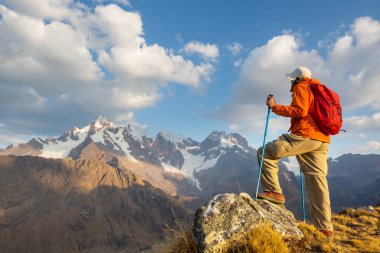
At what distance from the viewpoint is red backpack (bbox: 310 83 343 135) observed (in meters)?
8.39

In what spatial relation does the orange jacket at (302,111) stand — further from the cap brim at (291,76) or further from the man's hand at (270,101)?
the cap brim at (291,76)

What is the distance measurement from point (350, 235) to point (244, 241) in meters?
6.17

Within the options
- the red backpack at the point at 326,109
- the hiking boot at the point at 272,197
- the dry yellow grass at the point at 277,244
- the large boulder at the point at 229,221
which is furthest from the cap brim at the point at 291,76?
the dry yellow grass at the point at 277,244

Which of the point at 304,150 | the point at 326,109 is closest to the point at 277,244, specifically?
the point at 304,150

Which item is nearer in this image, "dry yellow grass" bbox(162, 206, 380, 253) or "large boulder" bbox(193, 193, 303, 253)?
"dry yellow grass" bbox(162, 206, 380, 253)

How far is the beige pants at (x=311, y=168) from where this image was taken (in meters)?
8.57

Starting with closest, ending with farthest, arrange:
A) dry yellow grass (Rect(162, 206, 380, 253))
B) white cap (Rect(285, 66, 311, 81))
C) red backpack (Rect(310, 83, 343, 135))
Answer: dry yellow grass (Rect(162, 206, 380, 253)), red backpack (Rect(310, 83, 343, 135)), white cap (Rect(285, 66, 311, 81))

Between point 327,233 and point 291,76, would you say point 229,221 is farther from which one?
point 291,76

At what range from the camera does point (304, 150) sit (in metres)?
8.65

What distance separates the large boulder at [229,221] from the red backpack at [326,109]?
259 cm

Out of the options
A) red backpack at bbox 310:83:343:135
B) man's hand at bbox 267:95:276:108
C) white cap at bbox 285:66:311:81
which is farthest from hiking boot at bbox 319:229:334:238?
white cap at bbox 285:66:311:81

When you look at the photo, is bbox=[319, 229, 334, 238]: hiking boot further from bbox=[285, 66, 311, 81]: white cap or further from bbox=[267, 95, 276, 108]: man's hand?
bbox=[285, 66, 311, 81]: white cap

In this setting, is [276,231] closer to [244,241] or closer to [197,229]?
[244,241]

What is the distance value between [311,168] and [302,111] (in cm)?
168
